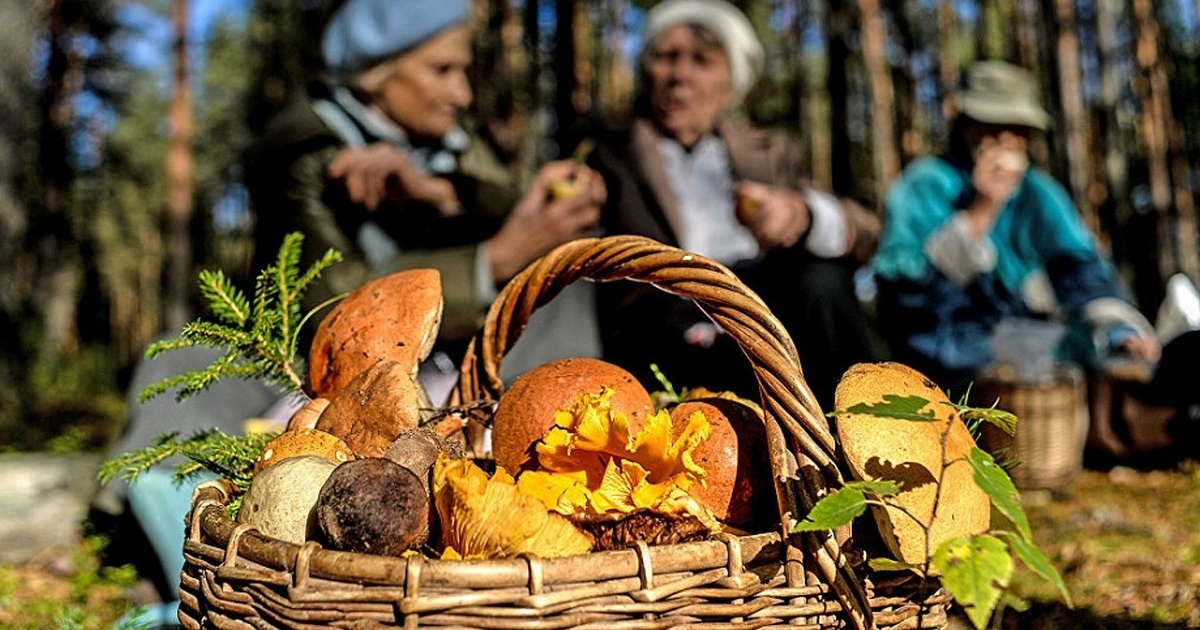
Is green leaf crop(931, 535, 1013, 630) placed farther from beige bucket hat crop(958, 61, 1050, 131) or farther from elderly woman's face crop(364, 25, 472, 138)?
beige bucket hat crop(958, 61, 1050, 131)

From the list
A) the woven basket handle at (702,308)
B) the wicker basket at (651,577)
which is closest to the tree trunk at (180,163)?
the woven basket handle at (702,308)

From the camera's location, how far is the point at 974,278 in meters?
4.68

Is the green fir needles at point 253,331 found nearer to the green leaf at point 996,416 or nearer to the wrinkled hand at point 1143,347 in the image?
the green leaf at point 996,416

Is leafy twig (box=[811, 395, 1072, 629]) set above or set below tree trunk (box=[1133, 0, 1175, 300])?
below

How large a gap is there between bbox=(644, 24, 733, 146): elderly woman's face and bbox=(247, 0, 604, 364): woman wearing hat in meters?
0.74

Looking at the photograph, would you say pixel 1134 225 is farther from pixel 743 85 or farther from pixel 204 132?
pixel 204 132

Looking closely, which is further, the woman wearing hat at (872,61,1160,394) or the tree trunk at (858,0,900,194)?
the tree trunk at (858,0,900,194)

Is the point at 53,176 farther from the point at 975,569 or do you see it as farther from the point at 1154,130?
the point at 975,569

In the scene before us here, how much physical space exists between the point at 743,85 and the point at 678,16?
0.39 metres

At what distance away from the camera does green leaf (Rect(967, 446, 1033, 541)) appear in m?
1.10

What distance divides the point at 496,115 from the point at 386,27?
11324mm

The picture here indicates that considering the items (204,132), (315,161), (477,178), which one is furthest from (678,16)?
(204,132)

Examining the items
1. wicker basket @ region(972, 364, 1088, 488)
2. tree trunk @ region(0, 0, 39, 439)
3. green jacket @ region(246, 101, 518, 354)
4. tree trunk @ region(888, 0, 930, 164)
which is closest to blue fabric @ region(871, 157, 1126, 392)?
wicker basket @ region(972, 364, 1088, 488)

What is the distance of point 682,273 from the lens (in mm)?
1363
